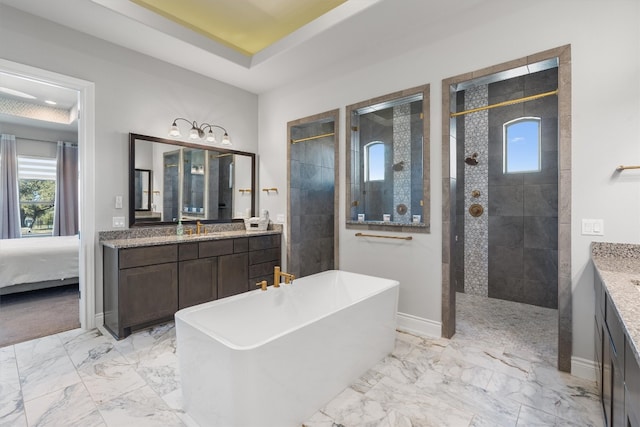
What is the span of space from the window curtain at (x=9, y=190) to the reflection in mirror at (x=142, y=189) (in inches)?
168

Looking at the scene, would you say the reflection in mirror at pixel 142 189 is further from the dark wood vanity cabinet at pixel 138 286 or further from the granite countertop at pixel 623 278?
the granite countertop at pixel 623 278

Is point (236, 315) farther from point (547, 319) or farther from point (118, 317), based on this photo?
point (547, 319)

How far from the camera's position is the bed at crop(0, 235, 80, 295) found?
3.78 meters

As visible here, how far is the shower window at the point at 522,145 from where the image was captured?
392 cm

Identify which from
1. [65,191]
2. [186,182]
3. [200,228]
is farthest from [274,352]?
[65,191]

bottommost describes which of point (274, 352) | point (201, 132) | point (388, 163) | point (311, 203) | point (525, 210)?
point (274, 352)

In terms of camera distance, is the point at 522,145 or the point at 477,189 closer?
Result: the point at 522,145

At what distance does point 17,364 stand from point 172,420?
1.59 meters

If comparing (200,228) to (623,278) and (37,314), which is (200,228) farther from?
(623,278)

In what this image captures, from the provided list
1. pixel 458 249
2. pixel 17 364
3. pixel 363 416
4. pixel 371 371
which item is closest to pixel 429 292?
pixel 371 371

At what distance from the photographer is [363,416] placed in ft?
6.00

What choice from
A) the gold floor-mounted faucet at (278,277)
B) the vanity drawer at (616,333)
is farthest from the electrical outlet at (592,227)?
the gold floor-mounted faucet at (278,277)

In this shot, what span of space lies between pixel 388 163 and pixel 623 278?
228cm

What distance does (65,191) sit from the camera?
625cm
